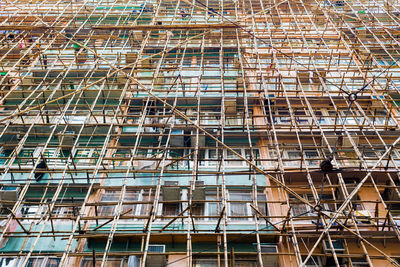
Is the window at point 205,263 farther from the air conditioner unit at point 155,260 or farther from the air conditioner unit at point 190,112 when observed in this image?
the air conditioner unit at point 190,112

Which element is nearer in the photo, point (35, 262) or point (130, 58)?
point (35, 262)

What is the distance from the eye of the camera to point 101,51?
60.8 ft

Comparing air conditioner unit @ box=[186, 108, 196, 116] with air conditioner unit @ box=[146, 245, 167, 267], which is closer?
air conditioner unit @ box=[146, 245, 167, 267]

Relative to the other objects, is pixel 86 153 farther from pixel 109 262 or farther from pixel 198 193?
pixel 198 193

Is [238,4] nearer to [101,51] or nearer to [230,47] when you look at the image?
[230,47]

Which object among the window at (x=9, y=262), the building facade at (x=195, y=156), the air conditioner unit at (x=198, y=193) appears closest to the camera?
the building facade at (x=195, y=156)

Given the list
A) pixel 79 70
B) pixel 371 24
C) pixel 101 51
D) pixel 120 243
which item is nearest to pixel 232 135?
pixel 120 243

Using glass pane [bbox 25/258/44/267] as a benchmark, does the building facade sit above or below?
above

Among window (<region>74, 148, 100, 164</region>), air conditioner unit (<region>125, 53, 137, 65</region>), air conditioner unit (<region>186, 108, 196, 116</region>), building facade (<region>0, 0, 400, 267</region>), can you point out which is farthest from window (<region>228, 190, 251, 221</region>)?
air conditioner unit (<region>125, 53, 137, 65</region>)

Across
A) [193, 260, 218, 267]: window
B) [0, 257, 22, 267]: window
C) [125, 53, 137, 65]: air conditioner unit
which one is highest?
[125, 53, 137, 65]: air conditioner unit

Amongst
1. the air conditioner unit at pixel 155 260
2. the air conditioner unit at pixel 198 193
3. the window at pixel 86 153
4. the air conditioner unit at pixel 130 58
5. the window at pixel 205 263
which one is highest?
the air conditioner unit at pixel 130 58

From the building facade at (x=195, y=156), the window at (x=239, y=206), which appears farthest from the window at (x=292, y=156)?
the window at (x=239, y=206)

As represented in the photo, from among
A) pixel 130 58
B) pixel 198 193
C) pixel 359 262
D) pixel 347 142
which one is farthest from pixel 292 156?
pixel 130 58

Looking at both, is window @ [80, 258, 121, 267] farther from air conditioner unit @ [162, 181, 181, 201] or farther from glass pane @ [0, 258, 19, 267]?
air conditioner unit @ [162, 181, 181, 201]
